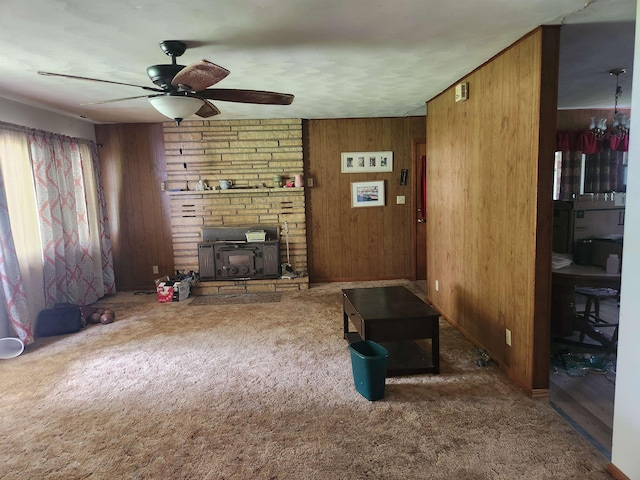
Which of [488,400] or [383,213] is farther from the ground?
[383,213]

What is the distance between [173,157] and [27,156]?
1.78 m

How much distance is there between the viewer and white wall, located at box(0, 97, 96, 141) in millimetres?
3789

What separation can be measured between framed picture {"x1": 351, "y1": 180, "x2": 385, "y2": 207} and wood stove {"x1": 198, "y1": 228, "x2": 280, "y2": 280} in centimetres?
135

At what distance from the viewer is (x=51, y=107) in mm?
4332

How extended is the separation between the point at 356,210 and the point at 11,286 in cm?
416

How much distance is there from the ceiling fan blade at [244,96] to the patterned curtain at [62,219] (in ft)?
8.78

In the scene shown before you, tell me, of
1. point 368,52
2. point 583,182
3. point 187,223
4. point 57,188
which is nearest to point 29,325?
→ point 57,188

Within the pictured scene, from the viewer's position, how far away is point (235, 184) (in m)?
5.56

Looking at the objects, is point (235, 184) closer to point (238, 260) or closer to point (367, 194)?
point (238, 260)

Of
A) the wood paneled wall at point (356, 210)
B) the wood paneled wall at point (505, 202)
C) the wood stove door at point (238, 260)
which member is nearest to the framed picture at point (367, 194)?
the wood paneled wall at point (356, 210)

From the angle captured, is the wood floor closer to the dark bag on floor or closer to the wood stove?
the wood stove

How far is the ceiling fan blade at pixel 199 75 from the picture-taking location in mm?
1982

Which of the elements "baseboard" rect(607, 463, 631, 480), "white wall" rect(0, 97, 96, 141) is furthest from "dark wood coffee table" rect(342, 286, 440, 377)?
"white wall" rect(0, 97, 96, 141)

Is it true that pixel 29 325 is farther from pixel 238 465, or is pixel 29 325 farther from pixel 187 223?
pixel 238 465
